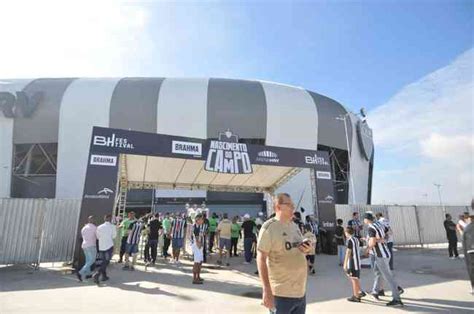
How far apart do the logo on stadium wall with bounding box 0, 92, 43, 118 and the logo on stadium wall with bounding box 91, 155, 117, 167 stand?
2077cm

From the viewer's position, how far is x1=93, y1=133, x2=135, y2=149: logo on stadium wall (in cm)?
999

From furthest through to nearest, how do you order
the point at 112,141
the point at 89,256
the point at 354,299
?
1. the point at 112,141
2. the point at 89,256
3. the point at 354,299

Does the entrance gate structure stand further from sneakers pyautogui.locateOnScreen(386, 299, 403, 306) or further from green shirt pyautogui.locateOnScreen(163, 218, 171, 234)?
sneakers pyautogui.locateOnScreen(386, 299, 403, 306)

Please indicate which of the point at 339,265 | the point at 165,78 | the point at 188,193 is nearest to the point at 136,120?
the point at 165,78

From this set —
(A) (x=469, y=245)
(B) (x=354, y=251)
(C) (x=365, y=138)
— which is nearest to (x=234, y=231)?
(B) (x=354, y=251)

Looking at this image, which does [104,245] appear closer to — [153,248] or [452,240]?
[153,248]

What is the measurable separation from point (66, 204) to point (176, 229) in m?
3.54

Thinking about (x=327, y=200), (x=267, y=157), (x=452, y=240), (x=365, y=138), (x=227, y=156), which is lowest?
(x=452, y=240)

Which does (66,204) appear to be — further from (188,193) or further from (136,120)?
(188,193)

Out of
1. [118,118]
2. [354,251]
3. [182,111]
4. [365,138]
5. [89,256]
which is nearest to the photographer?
[354,251]

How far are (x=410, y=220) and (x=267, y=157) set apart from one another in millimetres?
8921

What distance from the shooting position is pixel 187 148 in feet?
37.9

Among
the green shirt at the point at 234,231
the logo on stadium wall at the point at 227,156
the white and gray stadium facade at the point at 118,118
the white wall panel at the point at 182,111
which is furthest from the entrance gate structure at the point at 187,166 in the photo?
the white and gray stadium facade at the point at 118,118

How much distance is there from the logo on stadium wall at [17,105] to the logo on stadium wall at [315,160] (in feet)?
76.7
